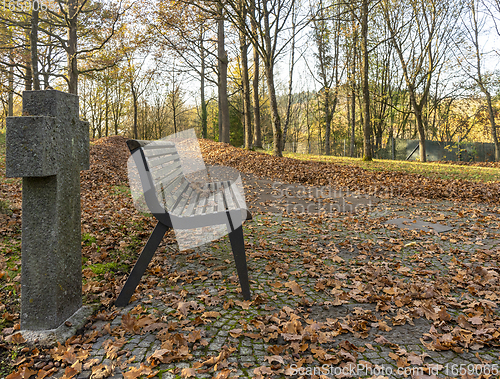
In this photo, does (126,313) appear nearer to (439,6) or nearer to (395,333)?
(395,333)

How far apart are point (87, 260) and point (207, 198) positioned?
1488 millimetres

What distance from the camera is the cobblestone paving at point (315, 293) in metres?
2.02

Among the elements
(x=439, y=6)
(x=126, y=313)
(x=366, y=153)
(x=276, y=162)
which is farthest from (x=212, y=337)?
(x=439, y=6)

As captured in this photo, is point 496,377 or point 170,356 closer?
point 496,377

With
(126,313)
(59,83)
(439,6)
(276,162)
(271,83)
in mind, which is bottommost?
(126,313)

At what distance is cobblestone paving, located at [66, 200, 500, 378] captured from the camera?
202cm

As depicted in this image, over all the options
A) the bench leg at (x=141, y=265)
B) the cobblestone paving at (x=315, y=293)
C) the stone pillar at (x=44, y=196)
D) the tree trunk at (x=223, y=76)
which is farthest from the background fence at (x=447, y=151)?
the stone pillar at (x=44, y=196)

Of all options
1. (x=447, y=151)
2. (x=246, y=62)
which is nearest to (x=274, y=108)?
(x=246, y=62)

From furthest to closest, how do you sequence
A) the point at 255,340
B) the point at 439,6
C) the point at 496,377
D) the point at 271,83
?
the point at 439,6 < the point at 271,83 < the point at 255,340 < the point at 496,377

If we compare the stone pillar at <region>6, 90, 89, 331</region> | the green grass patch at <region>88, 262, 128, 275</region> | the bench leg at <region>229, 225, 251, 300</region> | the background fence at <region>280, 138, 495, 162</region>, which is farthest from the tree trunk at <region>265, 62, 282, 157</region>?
the background fence at <region>280, 138, 495, 162</region>

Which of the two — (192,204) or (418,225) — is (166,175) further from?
(418,225)

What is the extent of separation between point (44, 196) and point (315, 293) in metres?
2.41

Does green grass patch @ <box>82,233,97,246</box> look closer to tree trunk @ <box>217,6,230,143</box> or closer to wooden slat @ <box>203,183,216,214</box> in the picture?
wooden slat @ <box>203,183,216,214</box>

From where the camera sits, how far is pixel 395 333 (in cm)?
237
